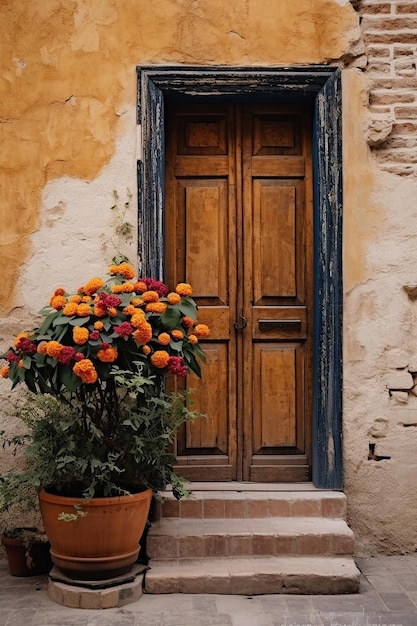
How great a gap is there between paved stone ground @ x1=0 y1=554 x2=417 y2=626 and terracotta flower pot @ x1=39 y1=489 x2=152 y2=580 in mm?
Result: 207

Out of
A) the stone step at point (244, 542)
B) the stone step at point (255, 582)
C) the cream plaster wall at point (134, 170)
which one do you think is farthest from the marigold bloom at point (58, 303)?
the stone step at point (255, 582)

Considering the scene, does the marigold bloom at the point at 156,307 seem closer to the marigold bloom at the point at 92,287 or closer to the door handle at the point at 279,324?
the marigold bloom at the point at 92,287

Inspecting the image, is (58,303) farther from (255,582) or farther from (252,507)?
(255,582)

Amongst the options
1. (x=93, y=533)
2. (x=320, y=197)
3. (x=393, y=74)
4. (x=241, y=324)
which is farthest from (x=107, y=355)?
(x=393, y=74)

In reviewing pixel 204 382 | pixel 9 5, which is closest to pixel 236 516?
pixel 204 382

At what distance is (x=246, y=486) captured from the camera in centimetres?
504

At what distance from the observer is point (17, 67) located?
16.3ft

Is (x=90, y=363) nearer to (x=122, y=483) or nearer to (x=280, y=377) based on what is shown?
(x=122, y=483)

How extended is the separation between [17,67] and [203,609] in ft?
11.2

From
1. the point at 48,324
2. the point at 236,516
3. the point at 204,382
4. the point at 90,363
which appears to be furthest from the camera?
the point at 204,382

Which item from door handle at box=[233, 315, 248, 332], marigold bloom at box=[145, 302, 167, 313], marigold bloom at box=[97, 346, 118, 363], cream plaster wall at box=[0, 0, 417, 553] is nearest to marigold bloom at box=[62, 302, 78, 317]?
marigold bloom at box=[97, 346, 118, 363]

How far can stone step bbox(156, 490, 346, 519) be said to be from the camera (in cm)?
480

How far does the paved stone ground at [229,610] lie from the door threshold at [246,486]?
76 cm

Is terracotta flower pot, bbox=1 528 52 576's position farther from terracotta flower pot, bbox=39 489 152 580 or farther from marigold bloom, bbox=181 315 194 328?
marigold bloom, bbox=181 315 194 328
